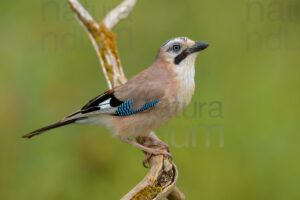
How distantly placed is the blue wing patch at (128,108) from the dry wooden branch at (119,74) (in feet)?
1.42

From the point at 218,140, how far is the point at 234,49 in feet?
6.07

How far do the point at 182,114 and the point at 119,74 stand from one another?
54.8 inches

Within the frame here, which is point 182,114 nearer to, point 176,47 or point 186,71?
point 186,71

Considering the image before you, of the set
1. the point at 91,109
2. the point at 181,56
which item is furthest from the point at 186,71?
the point at 91,109

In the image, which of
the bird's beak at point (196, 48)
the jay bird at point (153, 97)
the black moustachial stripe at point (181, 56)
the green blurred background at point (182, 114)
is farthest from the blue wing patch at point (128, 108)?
the green blurred background at point (182, 114)

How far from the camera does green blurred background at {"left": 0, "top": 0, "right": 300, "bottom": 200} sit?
6.77m

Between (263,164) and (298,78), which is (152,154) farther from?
(298,78)

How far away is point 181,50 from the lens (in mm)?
5703

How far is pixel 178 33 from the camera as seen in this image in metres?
8.24

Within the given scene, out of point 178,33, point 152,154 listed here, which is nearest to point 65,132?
point 152,154

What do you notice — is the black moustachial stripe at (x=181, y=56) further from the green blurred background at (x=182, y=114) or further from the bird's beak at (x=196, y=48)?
the green blurred background at (x=182, y=114)

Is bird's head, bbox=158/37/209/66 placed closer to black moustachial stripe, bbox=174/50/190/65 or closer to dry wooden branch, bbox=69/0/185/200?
black moustachial stripe, bbox=174/50/190/65

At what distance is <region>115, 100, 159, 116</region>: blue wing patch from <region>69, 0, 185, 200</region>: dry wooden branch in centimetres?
43

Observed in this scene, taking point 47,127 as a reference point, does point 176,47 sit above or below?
above
